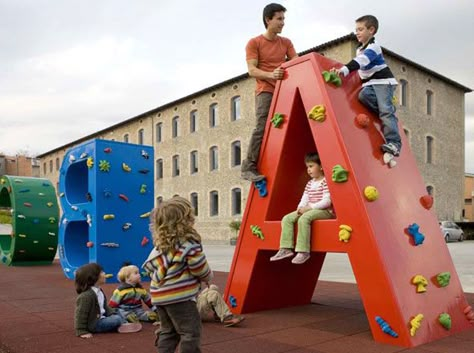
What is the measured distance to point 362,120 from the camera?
5.00m

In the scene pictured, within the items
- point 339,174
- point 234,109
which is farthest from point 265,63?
point 234,109

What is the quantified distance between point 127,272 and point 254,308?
1558mm

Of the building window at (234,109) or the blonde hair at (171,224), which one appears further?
the building window at (234,109)

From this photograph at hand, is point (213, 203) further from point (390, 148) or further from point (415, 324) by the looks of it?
point (415, 324)

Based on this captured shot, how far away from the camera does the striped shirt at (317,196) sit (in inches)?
199

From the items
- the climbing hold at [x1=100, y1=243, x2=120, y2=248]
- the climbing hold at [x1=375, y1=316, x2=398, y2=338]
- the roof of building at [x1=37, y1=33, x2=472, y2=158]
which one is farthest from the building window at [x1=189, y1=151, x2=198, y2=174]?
the climbing hold at [x1=375, y1=316, x2=398, y2=338]

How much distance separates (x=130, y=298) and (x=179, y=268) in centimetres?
Answer: 238

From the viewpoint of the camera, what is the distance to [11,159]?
7031cm

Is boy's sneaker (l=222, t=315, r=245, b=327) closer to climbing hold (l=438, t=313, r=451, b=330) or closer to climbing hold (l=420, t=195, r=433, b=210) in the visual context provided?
climbing hold (l=438, t=313, r=451, b=330)

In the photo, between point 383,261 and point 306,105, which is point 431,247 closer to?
point 383,261

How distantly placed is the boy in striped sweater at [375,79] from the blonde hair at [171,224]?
97.2 inches

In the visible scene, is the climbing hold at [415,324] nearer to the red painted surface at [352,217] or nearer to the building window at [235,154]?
the red painted surface at [352,217]

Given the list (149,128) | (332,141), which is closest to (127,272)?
(332,141)

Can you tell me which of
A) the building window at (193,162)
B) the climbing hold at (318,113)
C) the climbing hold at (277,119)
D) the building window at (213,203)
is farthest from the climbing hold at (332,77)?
the building window at (193,162)
